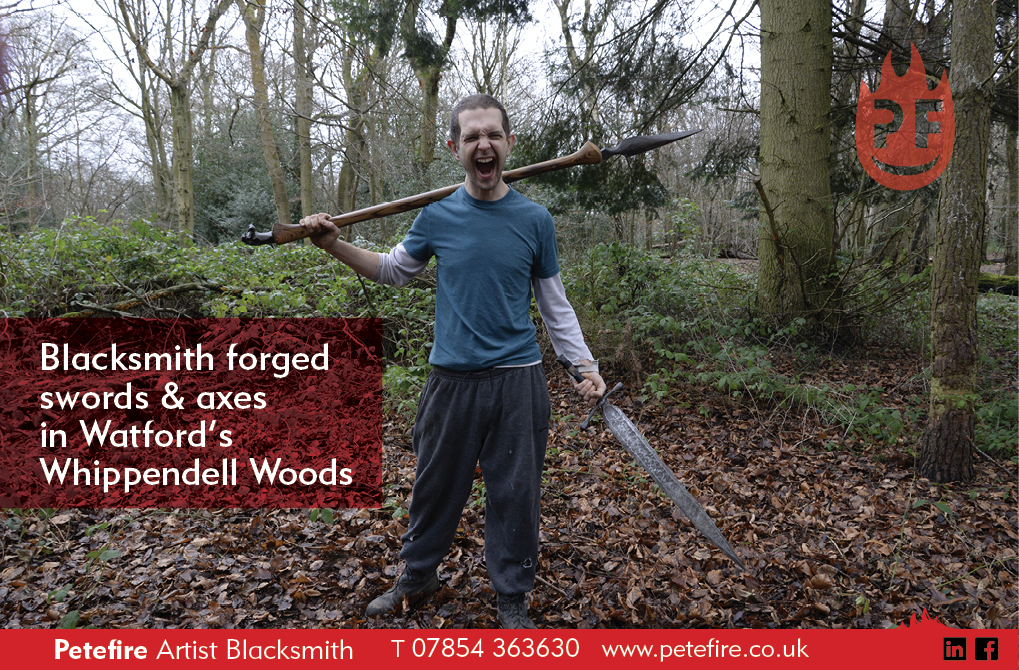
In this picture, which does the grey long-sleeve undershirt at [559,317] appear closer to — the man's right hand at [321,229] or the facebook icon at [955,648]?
the man's right hand at [321,229]

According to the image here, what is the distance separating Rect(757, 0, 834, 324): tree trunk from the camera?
595cm

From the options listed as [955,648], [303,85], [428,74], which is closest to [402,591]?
[955,648]

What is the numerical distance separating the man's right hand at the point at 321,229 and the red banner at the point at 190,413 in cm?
211

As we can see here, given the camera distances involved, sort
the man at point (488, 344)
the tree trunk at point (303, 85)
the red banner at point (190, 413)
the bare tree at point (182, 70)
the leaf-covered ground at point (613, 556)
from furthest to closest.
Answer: the bare tree at point (182, 70)
the tree trunk at point (303, 85)
the red banner at point (190, 413)
the leaf-covered ground at point (613, 556)
the man at point (488, 344)

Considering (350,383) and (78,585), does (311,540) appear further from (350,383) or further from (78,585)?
(350,383)

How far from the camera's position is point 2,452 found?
385cm

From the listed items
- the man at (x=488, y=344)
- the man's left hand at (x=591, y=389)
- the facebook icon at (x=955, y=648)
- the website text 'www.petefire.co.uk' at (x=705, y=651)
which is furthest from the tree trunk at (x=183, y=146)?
the facebook icon at (x=955, y=648)

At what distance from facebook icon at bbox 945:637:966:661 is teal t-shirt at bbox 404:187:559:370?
86.3 inches

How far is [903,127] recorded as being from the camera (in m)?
5.79

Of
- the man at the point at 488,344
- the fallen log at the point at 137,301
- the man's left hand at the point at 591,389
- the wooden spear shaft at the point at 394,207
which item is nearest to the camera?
the wooden spear shaft at the point at 394,207

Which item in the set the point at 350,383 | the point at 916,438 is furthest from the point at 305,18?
the point at 916,438

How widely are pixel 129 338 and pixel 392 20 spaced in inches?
166

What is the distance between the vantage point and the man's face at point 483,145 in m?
2.14

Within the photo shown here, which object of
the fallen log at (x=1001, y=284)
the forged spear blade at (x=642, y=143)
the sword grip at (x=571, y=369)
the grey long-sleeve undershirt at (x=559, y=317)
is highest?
the forged spear blade at (x=642, y=143)
